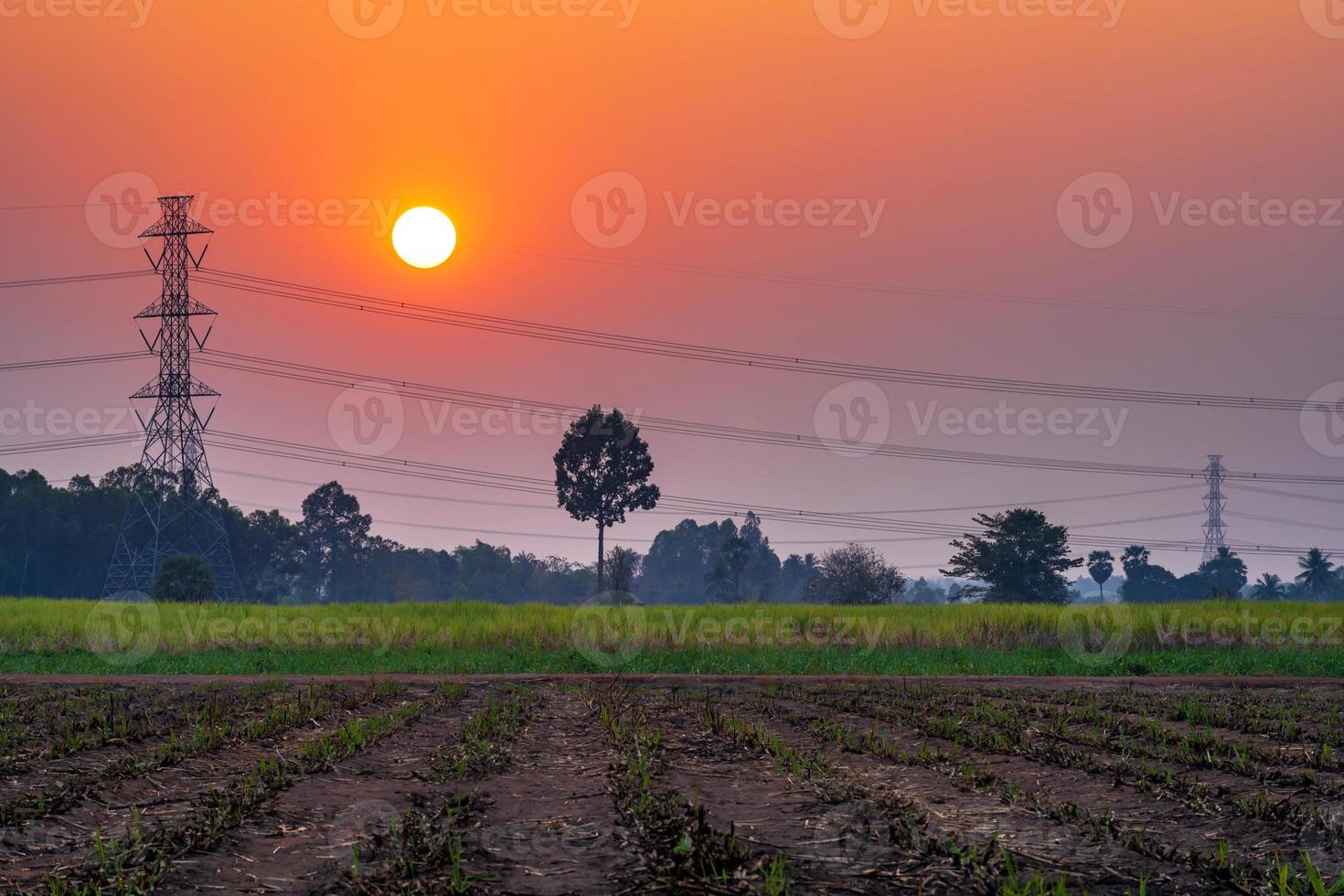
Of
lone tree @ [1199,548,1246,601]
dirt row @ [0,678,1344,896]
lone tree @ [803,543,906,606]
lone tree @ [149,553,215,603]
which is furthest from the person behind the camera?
lone tree @ [1199,548,1246,601]

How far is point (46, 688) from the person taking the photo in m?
21.2

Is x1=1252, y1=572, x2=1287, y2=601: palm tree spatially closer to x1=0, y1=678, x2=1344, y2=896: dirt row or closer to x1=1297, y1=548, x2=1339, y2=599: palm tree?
x1=1297, y1=548, x2=1339, y2=599: palm tree

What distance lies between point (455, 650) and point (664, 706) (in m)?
16.4

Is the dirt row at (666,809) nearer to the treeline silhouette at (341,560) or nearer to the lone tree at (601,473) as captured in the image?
the treeline silhouette at (341,560)

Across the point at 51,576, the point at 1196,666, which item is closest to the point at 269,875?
the point at 1196,666

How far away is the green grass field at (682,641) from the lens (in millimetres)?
28578

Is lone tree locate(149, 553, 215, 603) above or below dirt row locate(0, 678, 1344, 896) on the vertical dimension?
above

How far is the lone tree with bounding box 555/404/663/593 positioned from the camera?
292ft

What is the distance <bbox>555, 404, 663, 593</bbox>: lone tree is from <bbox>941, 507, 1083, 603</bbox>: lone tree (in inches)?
1163

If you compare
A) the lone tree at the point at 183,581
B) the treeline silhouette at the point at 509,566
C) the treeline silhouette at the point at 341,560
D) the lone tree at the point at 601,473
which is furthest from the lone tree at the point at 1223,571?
the lone tree at the point at 183,581

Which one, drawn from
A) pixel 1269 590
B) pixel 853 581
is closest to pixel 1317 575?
pixel 1269 590

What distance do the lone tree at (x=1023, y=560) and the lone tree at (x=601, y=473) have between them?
97.0ft

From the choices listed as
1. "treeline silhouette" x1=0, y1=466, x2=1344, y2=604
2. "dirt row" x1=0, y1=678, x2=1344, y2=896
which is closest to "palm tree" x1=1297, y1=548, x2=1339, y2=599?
"treeline silhouette" x1=0, y1=466, x2=1344, y2=604

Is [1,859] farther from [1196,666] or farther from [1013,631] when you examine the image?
[1013,631]
